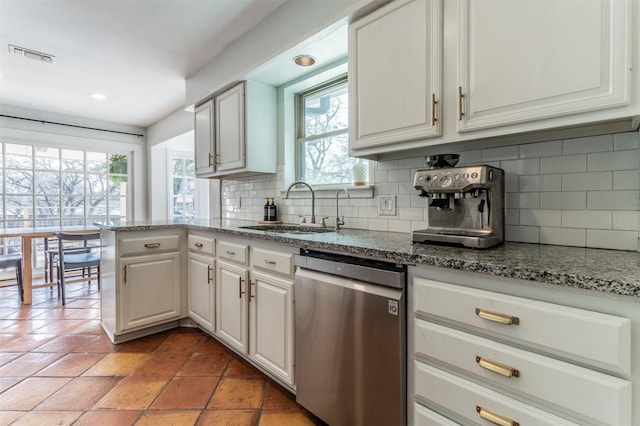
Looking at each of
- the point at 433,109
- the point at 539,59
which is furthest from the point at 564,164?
the point at 433,109

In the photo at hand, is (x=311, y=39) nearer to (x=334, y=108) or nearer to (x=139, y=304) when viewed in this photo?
(x=334, y=108)

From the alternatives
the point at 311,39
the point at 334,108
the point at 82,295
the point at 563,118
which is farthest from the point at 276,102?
the point at 82,295

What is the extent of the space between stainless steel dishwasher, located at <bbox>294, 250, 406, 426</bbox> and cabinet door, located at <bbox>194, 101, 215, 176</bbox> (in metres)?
Answer: 1.91

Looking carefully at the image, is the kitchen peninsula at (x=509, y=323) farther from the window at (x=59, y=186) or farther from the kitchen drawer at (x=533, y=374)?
the window at (x=59, y=186)

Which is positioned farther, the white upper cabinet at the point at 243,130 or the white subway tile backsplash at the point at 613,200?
the white upper cabinet at the point at 243,130

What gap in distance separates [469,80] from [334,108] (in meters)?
1.35

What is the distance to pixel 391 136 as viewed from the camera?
155 centimetres

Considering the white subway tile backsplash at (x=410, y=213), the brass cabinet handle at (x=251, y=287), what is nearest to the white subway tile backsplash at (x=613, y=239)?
the white subway tile backsplash at (x=410, y=213)

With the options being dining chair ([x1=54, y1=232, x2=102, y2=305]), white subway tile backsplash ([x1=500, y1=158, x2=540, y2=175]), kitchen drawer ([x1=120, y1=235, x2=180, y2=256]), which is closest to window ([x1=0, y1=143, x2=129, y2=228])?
dining chair ([x1=54, y1=232, x2=102, y2=305])

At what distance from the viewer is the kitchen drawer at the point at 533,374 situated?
76 centimetres

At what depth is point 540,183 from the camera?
137 cm

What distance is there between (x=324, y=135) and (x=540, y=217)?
5.31 ft

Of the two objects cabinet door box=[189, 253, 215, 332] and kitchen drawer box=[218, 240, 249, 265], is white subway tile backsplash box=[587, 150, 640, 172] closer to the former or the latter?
kitchen drawer box=[218, 240, 249, 265]

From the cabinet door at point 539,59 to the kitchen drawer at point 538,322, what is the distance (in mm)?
678
